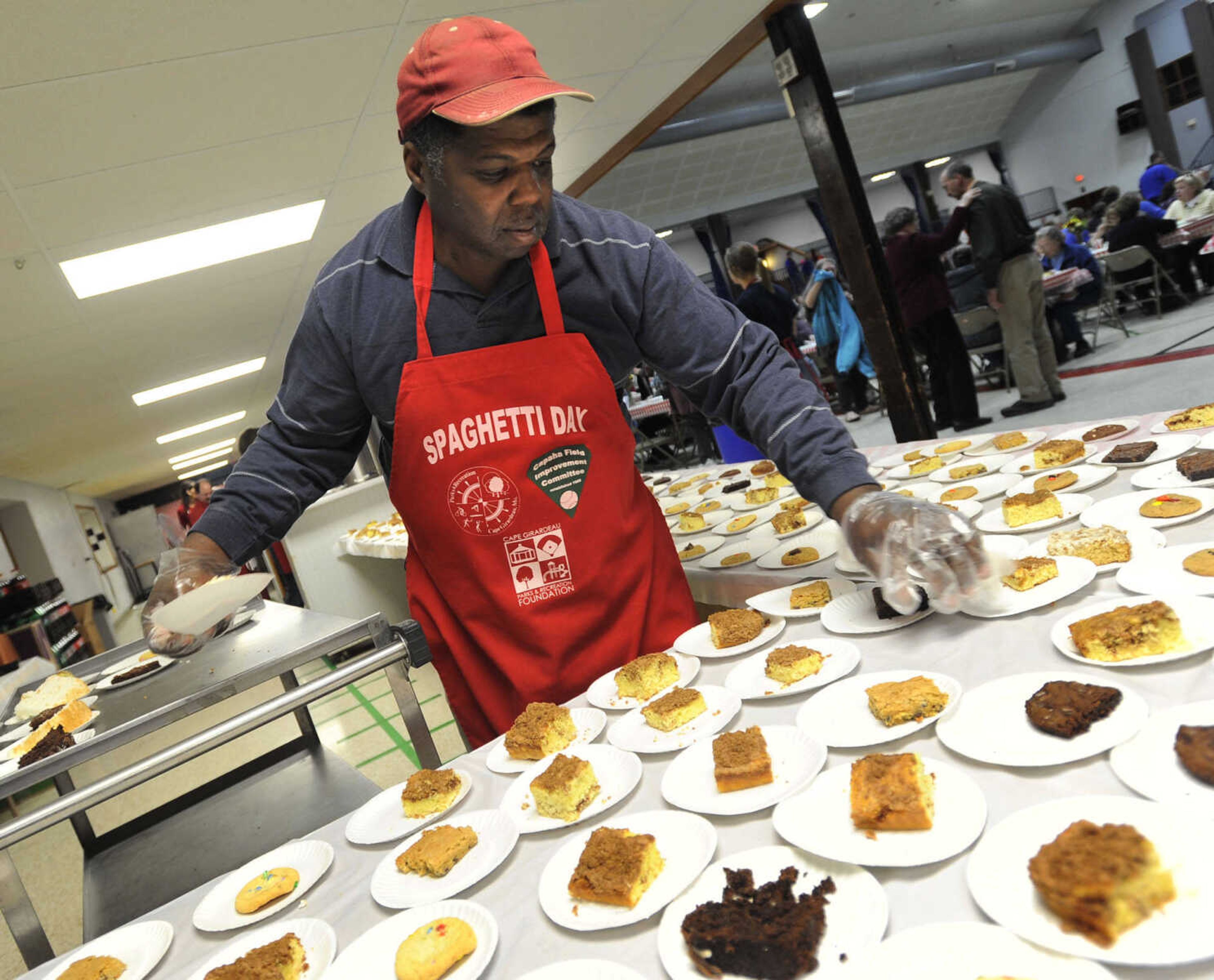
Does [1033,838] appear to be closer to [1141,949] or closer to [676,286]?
[1141,949]

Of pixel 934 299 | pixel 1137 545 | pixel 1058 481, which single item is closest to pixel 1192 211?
pixel 934 299

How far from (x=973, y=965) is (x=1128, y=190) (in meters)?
22.3

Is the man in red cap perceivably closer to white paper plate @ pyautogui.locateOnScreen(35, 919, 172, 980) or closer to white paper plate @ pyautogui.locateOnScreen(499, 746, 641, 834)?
white paper plate @ pyautogui.locateOnScreen(499, 746, 641, 834)

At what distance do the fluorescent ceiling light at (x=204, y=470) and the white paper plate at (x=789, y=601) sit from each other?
21858mm

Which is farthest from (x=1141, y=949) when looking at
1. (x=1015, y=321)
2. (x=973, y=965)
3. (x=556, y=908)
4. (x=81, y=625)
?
(x=81, y=625)

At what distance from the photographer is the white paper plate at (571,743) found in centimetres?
129

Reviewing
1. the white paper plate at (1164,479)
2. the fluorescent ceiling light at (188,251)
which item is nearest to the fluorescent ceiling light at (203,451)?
the fluorescent ceiling light at (188,251)

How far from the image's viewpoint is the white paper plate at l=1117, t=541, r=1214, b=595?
3.80 ft

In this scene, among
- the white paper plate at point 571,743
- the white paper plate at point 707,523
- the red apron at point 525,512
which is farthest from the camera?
the white paper plate at point 707,523

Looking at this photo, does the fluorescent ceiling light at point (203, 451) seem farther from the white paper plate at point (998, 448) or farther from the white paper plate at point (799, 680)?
the white paper plate at point (799, 680)

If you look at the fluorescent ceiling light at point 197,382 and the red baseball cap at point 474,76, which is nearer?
the red baseball cap at point 474,76

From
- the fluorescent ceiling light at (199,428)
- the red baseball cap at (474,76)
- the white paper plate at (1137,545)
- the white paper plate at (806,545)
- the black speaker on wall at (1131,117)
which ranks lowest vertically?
the white paper plate at (806,545)

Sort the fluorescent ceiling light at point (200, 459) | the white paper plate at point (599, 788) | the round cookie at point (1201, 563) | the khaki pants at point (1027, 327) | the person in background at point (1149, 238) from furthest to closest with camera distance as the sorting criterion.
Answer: the fluorescent ceiling light at point (200, 459), the person in background at point (1149, 238), the khaki pants at point (1027, 327), the round cookie at point (1201, 563), the white paper plate at point (599, 788)

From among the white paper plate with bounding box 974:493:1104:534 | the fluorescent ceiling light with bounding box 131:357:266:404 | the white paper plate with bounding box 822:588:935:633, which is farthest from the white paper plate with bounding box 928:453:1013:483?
the fluorescent ceiling light with bounding box 131:357:266:404
